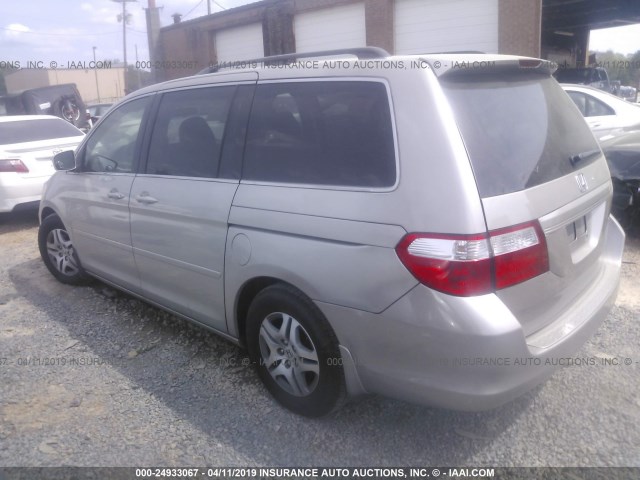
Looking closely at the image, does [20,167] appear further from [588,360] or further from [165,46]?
[165,46]

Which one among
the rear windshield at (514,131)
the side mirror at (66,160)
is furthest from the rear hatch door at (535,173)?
the side mirror at (66,160)

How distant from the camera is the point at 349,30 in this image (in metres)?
18.2

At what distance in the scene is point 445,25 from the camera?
15805 millimetres

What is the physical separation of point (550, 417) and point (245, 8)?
21.8 meters

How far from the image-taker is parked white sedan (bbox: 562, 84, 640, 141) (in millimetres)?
7814

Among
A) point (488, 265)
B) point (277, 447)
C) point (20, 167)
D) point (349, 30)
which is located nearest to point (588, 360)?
point (488, 265)

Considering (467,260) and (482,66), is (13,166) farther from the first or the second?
(467,260)

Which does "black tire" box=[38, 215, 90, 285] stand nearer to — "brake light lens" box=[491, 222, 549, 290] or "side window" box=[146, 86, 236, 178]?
"side window" box=[146, 86, 236, 178]

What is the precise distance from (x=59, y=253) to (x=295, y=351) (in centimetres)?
313

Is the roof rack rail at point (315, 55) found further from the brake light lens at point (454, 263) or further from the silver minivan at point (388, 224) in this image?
the brake light lens at point (454, 263)

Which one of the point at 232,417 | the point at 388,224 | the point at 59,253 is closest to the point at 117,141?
the point at 59,253

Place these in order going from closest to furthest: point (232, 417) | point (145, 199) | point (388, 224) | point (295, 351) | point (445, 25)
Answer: point (388, 224), point (295, 351), point (232, 417), point (145, 199), point (445, 25)

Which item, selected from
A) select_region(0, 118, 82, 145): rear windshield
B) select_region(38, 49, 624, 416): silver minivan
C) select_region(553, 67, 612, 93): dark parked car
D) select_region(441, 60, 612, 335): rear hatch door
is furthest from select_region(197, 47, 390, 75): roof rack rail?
select_region(553, 67, 612, 93): dark parked car

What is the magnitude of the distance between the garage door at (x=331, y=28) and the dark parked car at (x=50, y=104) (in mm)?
8161
